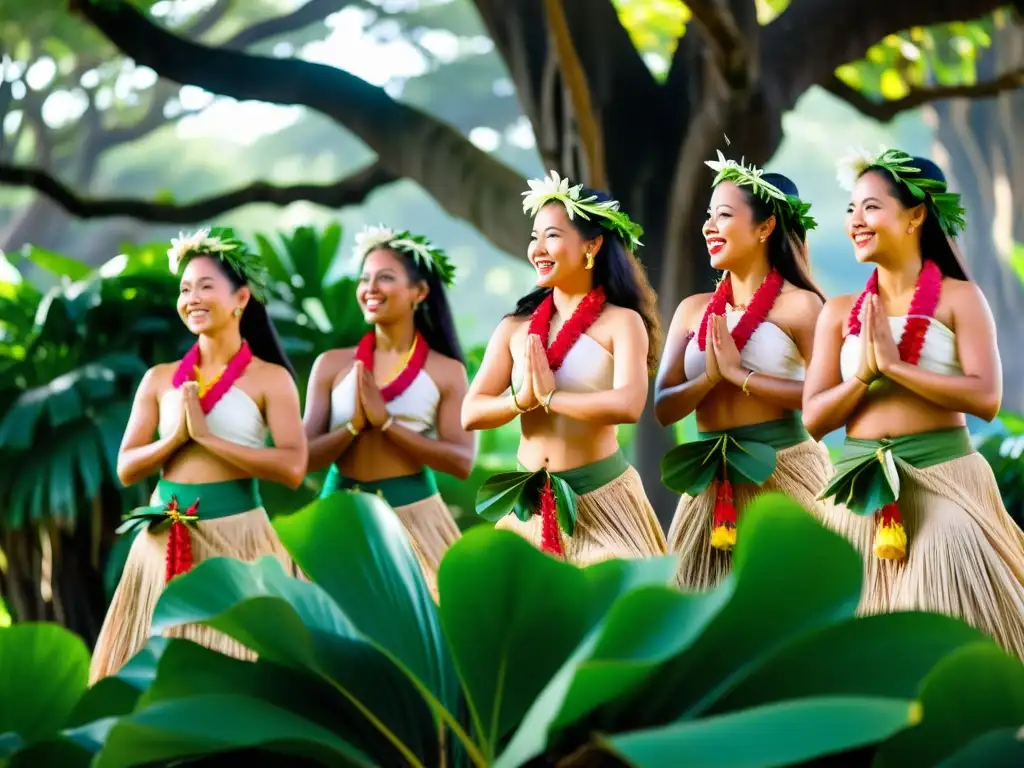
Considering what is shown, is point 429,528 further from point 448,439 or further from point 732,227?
point 732,227

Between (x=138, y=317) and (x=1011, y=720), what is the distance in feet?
14.8

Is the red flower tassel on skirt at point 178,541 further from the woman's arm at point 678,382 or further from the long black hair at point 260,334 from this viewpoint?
the woman's arm at point 678,382

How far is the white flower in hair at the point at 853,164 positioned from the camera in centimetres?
296

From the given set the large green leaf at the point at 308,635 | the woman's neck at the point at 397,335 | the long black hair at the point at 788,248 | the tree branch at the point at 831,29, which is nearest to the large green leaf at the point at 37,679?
the large green leaf at the point at 308,635

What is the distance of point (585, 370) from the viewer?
305 cm

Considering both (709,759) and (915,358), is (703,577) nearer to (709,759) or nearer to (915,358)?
(915,358)

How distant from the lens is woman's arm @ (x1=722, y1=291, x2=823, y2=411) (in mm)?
3061

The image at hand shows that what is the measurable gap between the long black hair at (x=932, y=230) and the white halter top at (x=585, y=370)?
673 millimetres

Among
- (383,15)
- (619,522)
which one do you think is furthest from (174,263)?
(383,15)

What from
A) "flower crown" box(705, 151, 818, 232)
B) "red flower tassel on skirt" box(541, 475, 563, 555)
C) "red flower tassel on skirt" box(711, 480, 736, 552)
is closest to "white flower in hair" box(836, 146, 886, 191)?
"flower crown" box(705, 151, 818, 232)

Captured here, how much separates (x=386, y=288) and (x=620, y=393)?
1.00 meters

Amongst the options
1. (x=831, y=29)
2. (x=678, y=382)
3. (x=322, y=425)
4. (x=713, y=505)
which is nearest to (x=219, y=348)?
(x=322, y=425)

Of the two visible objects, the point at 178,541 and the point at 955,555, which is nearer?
the point at 955,555

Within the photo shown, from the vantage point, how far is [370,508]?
1.69 m
